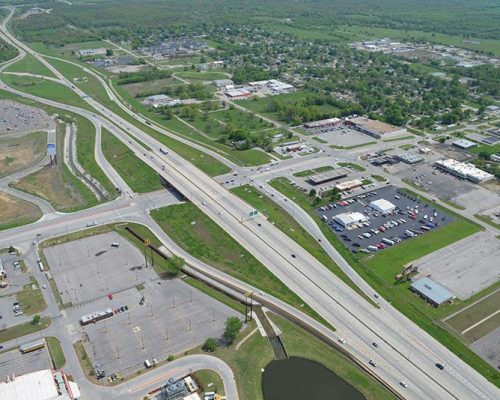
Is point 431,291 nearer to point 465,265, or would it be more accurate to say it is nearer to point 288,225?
point 465,265

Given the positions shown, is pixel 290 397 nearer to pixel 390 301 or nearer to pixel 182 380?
pixel 182 380

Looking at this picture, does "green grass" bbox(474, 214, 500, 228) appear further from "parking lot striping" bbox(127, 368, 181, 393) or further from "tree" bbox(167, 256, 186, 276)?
"parking lot striping" bbox(127, 368, 181, 393)

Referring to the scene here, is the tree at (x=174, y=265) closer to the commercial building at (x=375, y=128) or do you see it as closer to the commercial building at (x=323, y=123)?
the commercial building at (x=323, y=123)

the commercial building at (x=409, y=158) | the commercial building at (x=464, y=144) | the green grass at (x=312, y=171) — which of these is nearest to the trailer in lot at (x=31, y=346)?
the green grass at (x=312, y=171)

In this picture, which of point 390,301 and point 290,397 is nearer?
point 290,397

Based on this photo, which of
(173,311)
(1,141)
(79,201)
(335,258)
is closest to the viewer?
(173,311)

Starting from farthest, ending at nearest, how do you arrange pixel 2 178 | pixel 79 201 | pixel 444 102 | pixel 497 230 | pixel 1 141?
1. pixel 444 102
2. pixel 1 141
3. pixel 2 178
4. pixel 79 201
5. pixel 497 230

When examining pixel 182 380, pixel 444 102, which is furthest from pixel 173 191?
pixel 444 102
